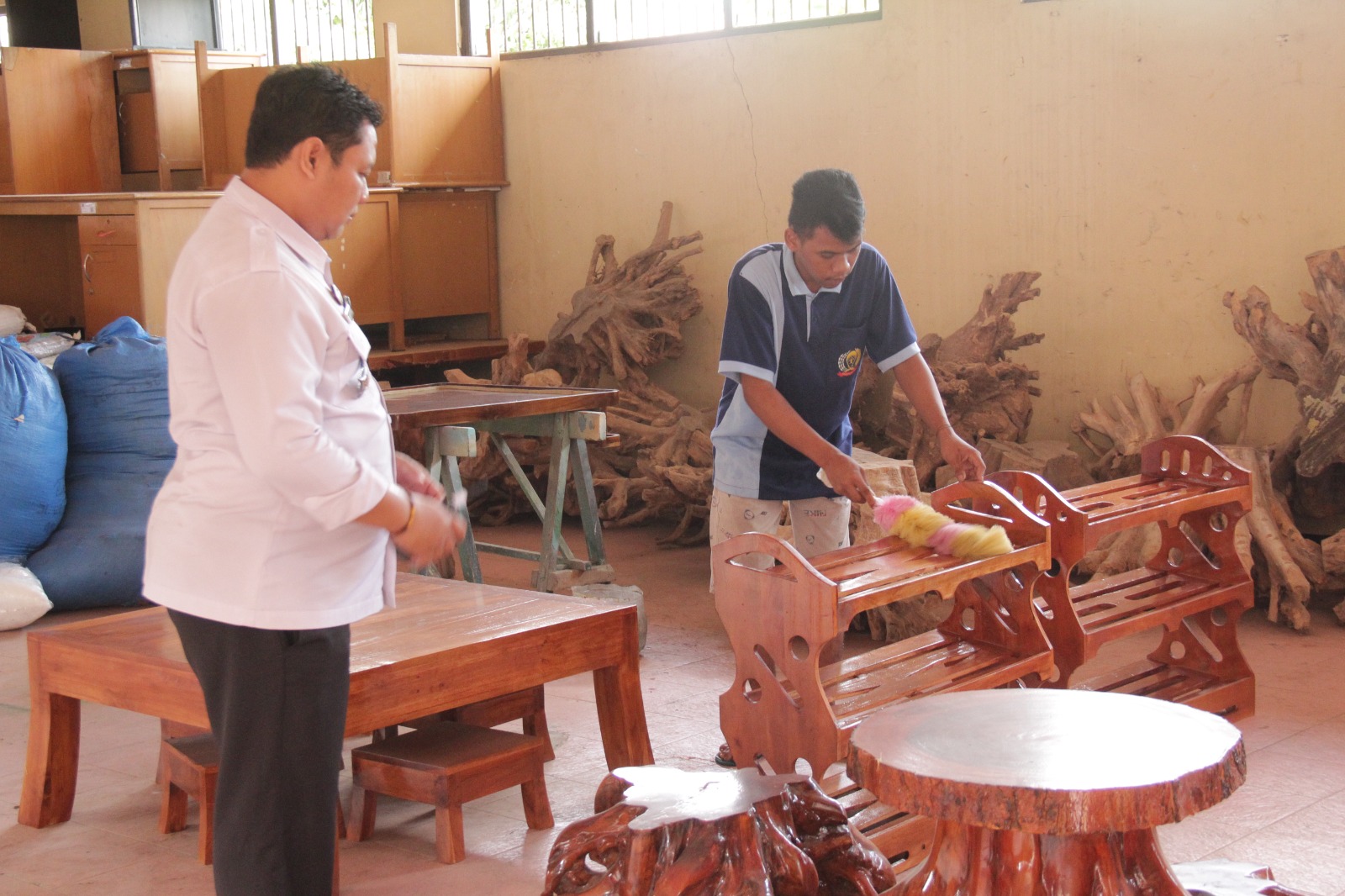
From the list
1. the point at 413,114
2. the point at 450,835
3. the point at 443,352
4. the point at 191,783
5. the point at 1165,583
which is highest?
the point at 413,114

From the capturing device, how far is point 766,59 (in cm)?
750

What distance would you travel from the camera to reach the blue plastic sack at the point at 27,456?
5891 mm

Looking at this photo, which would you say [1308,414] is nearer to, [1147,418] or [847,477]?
[1147,418]

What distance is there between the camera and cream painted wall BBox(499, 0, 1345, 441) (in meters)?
5.78

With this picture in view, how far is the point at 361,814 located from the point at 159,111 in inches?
269

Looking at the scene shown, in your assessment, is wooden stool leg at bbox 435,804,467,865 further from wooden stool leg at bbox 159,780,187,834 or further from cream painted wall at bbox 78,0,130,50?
cream painted wall at bbox 78,0,130,50

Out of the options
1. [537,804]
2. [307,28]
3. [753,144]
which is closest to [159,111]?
[307,28]

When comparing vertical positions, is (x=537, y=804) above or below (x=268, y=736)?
below

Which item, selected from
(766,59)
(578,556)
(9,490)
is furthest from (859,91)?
(9,490)

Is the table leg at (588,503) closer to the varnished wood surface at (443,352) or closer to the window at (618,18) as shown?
the varnished wood surface at (443,352)

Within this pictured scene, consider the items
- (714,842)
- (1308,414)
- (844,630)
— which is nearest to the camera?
(714,842)

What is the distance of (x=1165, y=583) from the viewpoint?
14.3 feet

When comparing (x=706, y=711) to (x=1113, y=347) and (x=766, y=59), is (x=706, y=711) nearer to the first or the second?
(x=1113, y=347)

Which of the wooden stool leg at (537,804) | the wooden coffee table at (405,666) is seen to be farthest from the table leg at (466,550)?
the wooden stool leg at (537,804)
